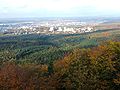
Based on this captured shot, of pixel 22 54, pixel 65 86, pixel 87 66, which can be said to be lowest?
pixel 22 54

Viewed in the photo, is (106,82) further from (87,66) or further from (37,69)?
(37,69)

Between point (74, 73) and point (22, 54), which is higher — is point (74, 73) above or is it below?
above

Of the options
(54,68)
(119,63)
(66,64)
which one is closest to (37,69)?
(54,68)

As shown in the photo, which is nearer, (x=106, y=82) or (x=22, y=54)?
(x=106, y=82)

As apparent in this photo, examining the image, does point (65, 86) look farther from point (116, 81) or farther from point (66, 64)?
point (116, 81)

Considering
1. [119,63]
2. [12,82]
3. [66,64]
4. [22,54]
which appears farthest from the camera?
[22,54]

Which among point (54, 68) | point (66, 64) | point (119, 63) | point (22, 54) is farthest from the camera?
point (22, 54)

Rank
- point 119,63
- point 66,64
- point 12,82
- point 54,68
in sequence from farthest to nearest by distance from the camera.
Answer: point 54,68 → point 66,64 → point 119,63 → point 12,82

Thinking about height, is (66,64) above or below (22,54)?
above

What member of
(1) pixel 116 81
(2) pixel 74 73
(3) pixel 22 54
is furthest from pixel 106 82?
(3) pixel 22 54

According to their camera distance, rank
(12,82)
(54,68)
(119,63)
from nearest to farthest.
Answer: (12,82), (119,63), (54,68)
